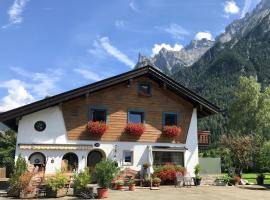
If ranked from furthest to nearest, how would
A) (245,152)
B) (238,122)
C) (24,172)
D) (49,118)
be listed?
(238,122) → (245,152) → (49,118) → (24,172)

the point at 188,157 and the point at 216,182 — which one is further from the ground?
the point at 188,157

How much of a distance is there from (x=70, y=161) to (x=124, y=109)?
493 centimetres

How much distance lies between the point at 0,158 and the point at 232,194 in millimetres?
26177

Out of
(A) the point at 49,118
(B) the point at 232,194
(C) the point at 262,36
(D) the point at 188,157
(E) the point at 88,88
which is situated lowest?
(B) the point at 232,194

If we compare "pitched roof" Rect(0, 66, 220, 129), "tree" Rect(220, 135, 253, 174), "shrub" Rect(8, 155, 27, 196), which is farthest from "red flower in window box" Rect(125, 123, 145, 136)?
"tree" Rect(220, 135, 253, 174)

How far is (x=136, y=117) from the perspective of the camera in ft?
89.0

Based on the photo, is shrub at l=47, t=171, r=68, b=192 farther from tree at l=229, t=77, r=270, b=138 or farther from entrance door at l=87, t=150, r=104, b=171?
tree at l=229, t=77, r=270, b=138

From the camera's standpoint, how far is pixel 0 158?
39.2 m

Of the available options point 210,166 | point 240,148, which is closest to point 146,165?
point 210,166

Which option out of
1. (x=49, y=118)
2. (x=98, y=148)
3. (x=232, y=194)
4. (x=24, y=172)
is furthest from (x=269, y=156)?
(x=24, y=172)

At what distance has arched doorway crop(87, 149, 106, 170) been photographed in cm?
2572

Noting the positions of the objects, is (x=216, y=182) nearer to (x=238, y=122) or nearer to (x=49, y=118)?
(x=49, y=118)

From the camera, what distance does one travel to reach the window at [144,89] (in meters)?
27.4

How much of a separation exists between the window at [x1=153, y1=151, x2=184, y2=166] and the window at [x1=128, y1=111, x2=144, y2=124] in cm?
238
